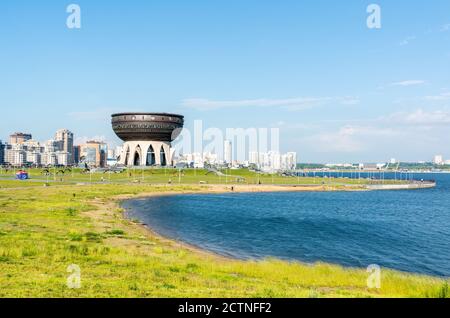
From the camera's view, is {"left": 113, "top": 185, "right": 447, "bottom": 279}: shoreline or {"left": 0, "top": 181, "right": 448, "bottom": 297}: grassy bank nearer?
{"left": 0, "top": 181, "right": 448, "bottom": 297}: grassy bank

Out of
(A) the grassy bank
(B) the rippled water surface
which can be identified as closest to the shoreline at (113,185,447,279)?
(B) the rippled water surface

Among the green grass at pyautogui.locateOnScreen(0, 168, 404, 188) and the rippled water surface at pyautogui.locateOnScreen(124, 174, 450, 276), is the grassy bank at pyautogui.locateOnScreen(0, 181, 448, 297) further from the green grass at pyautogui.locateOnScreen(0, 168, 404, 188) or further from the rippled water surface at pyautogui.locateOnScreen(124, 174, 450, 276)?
the green grass at pyautogui.locateOnScreen(0, 168, 404, 188)

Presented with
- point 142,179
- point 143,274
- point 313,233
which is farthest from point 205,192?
point 143,274

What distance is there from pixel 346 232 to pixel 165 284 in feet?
124

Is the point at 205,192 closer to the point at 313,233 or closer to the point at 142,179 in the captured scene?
the point at 142,179

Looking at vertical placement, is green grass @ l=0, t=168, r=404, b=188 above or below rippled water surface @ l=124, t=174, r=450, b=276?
above

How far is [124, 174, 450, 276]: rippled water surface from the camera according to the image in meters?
37.5

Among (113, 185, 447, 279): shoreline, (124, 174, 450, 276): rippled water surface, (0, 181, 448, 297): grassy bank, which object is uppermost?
(0, 181, 448, 297): grassy bank

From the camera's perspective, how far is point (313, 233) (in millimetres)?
51250

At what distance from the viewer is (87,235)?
3703 cm

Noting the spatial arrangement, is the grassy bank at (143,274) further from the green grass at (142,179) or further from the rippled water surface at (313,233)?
the green grass at (142,179)

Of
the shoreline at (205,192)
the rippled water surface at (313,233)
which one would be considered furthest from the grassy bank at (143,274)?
the rippled water surface at (313,233)

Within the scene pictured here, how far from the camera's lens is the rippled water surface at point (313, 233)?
3747 centimetres
